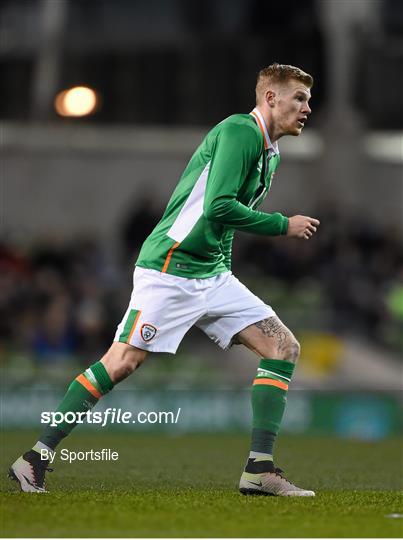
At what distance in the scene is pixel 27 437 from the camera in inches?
468

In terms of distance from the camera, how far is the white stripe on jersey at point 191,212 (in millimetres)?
6625

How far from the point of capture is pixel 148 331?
649cm

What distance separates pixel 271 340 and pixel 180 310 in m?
0.52

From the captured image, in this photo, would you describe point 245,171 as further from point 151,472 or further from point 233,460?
point 233,460

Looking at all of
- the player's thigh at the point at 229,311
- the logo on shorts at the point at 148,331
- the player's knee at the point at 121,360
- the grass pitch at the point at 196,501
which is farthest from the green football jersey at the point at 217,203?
the grass pitch at the point at 196,501

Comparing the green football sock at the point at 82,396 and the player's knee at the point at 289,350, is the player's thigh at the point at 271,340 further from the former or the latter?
the green football sock at the point at 82,396

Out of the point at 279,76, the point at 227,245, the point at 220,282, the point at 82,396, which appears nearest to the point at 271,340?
the point at 220,282

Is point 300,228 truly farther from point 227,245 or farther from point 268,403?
point 268,403

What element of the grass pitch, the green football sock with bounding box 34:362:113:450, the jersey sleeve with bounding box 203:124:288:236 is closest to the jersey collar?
the jersey sleeve with bounding box 203:124:288:236

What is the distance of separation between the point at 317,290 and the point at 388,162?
18.4 feet

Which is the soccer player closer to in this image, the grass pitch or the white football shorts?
the white football shorts

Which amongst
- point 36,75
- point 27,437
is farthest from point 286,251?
point 27,437

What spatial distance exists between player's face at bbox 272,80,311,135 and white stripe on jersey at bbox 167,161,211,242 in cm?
46

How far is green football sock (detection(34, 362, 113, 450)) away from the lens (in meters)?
6.46
